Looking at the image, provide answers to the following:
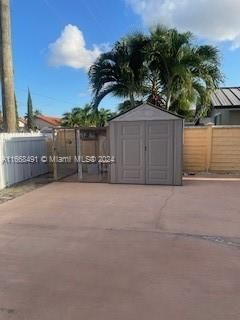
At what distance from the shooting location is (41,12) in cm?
1176

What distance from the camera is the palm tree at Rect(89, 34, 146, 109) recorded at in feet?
39.9

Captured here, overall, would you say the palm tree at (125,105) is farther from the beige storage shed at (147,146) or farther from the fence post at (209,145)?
the beige storage shed at (147,146)

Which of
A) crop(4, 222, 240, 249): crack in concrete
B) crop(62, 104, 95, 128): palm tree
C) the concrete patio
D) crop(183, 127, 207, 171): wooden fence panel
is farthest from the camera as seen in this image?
crop(62, 104, 95, 128): palm tree

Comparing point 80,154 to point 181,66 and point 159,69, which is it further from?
point 181,66

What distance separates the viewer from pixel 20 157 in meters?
10.5

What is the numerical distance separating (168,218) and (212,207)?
4.37 ft

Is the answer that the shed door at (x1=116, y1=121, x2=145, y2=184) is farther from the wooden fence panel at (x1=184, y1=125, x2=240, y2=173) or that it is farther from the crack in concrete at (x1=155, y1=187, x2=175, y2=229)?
the wooden fence panel at (x1=184, y1=125, x2=240, y2=173)

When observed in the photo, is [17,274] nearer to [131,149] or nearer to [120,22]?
[131,149]

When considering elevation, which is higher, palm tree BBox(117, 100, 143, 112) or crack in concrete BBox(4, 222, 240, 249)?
palm tree BBox(117, 100, 143, 112)

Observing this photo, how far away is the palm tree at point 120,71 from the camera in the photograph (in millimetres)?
12172

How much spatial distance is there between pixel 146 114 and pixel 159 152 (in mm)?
1192

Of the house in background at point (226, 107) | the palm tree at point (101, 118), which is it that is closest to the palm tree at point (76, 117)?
the palm tree at point (101, 118)

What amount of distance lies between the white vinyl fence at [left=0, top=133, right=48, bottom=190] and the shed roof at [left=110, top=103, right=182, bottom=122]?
333 centimetres

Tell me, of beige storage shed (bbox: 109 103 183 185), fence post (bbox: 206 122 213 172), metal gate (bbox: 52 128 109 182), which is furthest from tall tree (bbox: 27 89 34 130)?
beige storage shed (bbox: 109 103 183 185)
